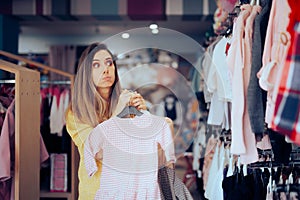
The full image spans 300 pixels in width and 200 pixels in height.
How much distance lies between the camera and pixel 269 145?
6.12 feet

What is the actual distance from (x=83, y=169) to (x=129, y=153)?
0.73ft

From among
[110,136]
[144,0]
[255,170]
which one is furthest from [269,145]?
[144,0]

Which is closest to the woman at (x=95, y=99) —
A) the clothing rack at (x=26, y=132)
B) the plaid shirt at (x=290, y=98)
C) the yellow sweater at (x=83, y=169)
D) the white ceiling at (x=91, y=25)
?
the yellow sweater at (x=83, y=169)

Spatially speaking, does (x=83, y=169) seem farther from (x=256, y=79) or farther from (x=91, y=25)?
(x=91, y=25)

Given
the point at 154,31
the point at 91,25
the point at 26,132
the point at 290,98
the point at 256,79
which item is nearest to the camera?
the point at 290,98

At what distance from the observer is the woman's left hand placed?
1.87 metres

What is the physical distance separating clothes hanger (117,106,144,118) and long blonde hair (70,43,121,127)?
4 centimetres

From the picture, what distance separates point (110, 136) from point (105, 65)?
30 cm

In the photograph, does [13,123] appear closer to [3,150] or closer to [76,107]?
[3,150]

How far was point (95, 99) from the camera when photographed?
1868 mm

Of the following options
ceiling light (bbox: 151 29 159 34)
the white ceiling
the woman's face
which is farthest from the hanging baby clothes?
the white ceiling

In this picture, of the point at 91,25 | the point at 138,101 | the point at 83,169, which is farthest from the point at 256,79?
the point at 91,25

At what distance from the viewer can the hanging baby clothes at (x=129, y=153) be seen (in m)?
1.81

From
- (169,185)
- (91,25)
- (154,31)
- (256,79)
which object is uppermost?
(91,25)
